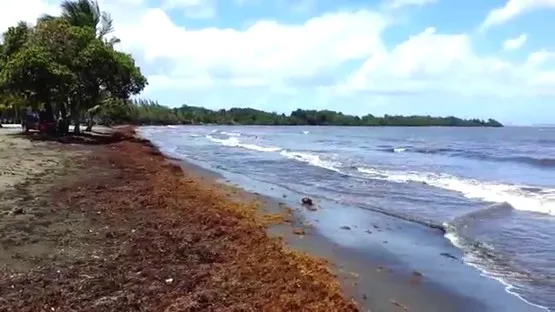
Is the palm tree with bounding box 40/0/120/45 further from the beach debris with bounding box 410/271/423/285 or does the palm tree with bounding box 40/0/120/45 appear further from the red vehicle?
the beach debris with bounding box 410/271/423/285

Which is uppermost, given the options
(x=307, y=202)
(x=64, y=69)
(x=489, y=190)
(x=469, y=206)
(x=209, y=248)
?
(x=64, y=69)

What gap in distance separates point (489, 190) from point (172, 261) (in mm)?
14881

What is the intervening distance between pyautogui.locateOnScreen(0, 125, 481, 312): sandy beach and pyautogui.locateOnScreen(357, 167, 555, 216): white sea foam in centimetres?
747

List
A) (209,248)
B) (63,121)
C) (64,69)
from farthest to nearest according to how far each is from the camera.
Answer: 1. (63,121)
2. (64,69)
3. (209,248)

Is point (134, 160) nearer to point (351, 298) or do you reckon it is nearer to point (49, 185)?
point (49, 185)

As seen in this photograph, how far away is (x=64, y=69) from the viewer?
100ft

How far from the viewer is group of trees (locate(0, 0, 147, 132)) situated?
29.5m

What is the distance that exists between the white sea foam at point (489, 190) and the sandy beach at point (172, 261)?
747cm

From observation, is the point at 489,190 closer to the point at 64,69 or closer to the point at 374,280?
the point at 374,280

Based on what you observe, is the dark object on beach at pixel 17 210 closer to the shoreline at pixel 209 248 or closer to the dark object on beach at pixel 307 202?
the shoreline at pixel 209 248

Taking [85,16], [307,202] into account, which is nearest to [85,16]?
[85,16]

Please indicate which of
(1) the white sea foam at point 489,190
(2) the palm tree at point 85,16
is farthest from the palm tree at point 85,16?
(1) the white sea foam at point 489,190

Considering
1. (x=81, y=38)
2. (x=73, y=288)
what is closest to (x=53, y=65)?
(x=81, y=38)

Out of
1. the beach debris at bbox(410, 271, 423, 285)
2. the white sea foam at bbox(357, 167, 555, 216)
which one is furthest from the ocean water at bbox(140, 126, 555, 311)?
the beach debris at bbox(410, 271, 423, 285)
